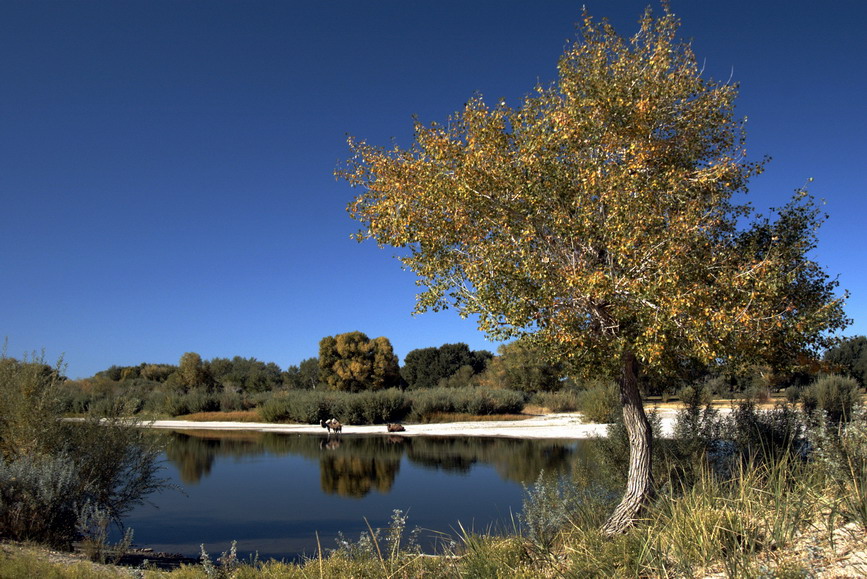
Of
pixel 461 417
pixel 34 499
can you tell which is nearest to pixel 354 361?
pixel 461 417

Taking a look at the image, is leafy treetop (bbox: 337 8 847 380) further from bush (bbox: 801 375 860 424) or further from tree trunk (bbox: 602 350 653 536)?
bush (bbox: 801 375 860 424)

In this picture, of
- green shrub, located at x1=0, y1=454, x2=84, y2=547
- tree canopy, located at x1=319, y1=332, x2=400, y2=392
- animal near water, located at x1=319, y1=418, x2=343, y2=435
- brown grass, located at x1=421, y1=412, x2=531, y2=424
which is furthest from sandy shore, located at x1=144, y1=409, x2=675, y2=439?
green shrub, located at x1=0, y1=454, x2=84, y2=547

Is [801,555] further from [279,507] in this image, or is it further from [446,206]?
[279,507]

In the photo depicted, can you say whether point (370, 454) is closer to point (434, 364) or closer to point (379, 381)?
point (379, 381)

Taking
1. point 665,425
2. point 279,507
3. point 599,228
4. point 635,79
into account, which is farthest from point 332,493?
point 665,425

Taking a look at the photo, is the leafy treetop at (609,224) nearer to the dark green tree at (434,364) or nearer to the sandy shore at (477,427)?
the sandy shore at (477,427)

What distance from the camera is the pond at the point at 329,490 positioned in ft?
34.8

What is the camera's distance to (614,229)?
654 cm

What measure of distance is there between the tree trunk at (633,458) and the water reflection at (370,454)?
522cm

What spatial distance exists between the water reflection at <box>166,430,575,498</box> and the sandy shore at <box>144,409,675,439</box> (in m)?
1.79

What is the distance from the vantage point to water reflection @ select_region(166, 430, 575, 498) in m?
16.1

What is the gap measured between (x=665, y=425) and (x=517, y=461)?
31.1ft

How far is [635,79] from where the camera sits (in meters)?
7.66

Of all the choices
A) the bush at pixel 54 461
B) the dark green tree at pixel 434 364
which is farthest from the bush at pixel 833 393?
the dark green tree at pixel 434 364
